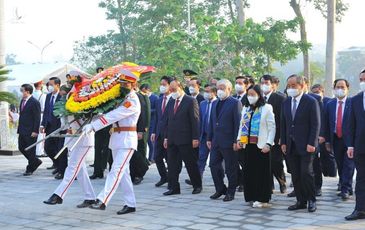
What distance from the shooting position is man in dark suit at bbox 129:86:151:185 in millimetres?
9375

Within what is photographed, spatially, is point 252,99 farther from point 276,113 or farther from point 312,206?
point 312,206

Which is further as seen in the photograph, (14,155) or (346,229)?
(14,155)

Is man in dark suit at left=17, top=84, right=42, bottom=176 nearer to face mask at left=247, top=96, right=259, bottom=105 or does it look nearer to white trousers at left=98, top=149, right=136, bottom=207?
white trousers at left=98, top=149, right=136, bottom=207

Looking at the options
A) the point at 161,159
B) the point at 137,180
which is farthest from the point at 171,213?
the point at 137,180

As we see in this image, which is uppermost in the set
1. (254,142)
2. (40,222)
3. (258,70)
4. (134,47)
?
(134,47)

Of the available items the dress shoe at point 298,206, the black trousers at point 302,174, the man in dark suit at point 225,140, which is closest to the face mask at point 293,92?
the black trousers at point 302,174

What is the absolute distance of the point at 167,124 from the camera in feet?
27.8

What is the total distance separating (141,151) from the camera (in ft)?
31.5

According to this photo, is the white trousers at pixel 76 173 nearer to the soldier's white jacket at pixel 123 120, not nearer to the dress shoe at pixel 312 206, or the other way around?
the soldier's white jacket at pixel 123 120

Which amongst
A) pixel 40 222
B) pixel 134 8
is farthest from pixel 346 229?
pixel 134 8

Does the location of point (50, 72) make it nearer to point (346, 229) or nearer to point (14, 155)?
point (14, 155)

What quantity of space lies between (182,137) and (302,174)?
6.67ft

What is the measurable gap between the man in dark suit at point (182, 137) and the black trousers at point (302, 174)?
1660mm

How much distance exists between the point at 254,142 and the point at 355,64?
8207 cm
